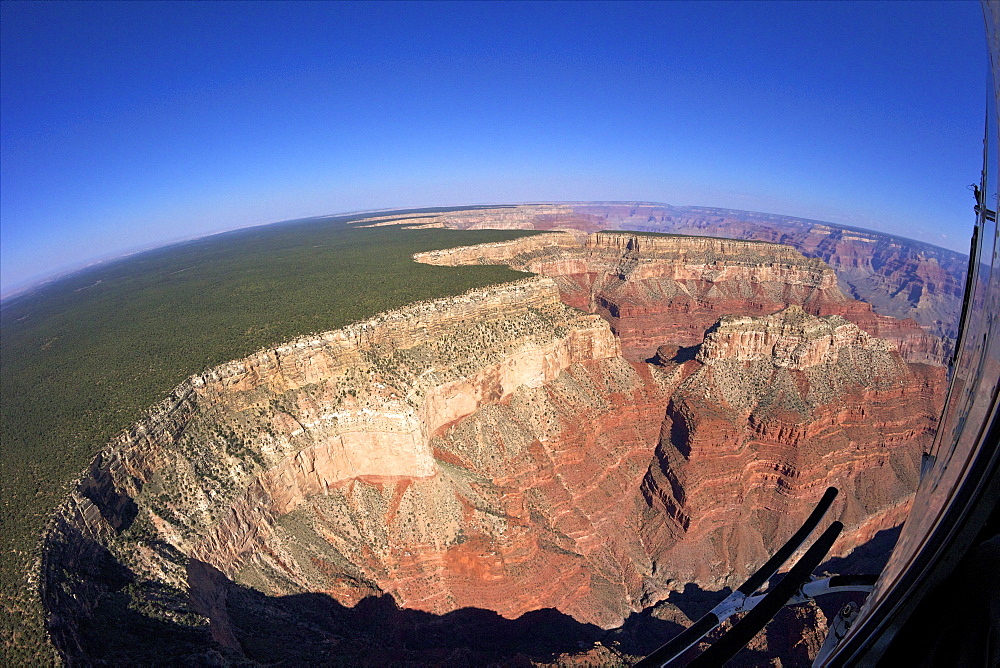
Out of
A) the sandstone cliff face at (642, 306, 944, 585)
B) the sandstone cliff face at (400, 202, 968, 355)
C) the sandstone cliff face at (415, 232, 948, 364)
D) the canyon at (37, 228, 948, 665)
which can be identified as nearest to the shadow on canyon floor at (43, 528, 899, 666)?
the canyon at (37, 228, 948, 665)

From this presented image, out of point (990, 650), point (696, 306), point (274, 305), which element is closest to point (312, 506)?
point (274, 305)

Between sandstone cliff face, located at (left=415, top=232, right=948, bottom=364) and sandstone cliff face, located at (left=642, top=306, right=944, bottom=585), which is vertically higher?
sandstone cliff face, located at (left=415, top=232, right=948, bottom=364)

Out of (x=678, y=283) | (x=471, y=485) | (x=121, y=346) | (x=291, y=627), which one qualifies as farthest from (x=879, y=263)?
(x=121, y=346)

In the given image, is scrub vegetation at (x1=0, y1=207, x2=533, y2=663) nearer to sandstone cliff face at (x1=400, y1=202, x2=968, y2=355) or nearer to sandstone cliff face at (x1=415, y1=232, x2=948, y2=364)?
sandstone cliff face at (x1=415, y1=232, x2=948, y2=364)

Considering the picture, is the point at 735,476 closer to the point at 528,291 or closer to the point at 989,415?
the point at 528,291

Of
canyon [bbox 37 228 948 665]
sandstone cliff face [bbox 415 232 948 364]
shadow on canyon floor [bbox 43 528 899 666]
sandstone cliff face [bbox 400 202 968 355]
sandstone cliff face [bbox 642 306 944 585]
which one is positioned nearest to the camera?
shadow on canyon floor [bbox 43 528 899 666]

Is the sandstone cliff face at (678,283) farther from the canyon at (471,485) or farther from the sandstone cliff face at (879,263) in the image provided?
the canyon at (471,485)
